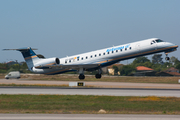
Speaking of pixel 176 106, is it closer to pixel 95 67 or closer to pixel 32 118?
pixel 32 118

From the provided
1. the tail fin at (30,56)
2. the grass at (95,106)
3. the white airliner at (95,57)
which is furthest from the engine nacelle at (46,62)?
the grass at (95,106)

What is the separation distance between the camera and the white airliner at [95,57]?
3984 cm

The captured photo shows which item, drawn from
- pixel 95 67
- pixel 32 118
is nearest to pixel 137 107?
pixel 32 118

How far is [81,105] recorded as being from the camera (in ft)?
64.0

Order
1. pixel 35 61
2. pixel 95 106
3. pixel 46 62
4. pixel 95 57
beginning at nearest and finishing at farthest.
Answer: pixel 95 106
pixel 95 57
pixel 46 62
pixel 35 61

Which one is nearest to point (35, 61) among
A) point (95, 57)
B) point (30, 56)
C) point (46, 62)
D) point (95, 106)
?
point (30, 56)

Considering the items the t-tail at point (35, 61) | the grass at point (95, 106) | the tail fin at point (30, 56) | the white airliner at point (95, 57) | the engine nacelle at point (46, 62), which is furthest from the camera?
the tail fin at point (30, 56)

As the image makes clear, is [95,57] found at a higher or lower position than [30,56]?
lower

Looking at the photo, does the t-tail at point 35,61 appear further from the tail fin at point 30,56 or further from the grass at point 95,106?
the grass at point 95,106

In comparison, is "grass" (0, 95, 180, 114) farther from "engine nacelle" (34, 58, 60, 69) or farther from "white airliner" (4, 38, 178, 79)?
"engine nacelle" (34, 58, 60, 69)

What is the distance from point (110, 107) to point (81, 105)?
222 centimetres

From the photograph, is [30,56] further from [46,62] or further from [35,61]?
[46,62]

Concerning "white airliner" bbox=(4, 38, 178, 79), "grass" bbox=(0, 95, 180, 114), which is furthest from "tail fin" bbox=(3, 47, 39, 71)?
"grass" bbox=(0, 95, 180, 114)

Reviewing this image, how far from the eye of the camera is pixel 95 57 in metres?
44.6
